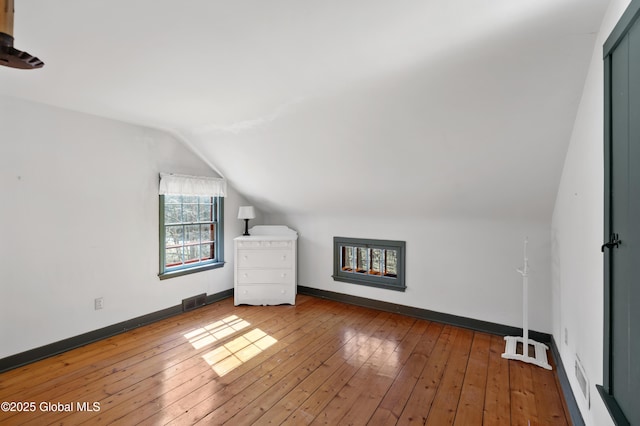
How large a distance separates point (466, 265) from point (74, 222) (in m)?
4.19

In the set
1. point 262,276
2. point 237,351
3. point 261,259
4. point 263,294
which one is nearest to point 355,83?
point 237,351

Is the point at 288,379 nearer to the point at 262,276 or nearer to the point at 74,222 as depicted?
the point at 262,276

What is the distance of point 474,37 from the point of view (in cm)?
168

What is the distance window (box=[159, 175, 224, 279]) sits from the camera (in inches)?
152

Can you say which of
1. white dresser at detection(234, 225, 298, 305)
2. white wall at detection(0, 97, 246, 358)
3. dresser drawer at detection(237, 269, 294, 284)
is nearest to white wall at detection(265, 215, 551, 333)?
white dresser at detection(234, 225, 298, 305)

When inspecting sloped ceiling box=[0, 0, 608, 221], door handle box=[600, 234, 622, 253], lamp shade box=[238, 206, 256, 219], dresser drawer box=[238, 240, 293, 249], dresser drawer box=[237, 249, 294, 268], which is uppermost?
sloped ceiling box=[0, 0, 608, 221]

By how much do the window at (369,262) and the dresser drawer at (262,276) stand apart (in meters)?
0.78

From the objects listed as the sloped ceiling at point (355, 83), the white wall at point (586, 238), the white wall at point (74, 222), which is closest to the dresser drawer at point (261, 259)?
the white wall at point (74, 222)

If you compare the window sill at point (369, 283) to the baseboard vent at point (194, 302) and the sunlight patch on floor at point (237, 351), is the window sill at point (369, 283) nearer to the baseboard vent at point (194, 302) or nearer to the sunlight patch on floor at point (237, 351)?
the sunlight patch on floor at point (237, 351)

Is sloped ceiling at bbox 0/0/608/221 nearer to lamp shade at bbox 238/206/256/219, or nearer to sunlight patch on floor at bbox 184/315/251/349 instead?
lamp shade at bbox 238/206/256/219

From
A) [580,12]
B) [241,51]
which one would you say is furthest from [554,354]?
[241,51]

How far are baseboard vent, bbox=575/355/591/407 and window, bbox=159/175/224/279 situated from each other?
402 centimetres

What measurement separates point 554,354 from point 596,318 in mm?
1525

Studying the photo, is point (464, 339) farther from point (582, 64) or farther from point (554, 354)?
point (582, 64)
